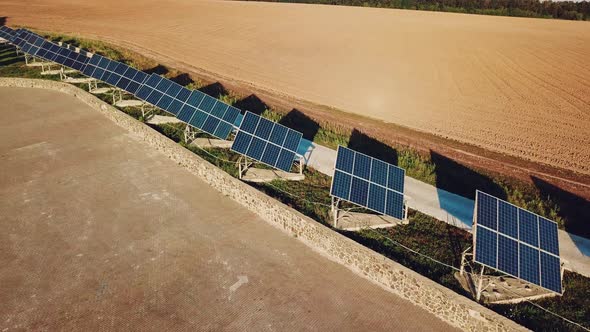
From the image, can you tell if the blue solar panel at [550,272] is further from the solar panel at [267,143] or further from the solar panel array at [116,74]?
the solar panel array at [116,74]

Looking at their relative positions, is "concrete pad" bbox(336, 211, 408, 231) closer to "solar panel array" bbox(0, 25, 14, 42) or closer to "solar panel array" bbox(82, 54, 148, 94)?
"solar panel array" bbox(82, 54, 148, 94)

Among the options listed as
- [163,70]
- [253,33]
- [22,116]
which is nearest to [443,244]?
[22,116]

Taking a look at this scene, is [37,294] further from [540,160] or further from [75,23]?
[75,23]

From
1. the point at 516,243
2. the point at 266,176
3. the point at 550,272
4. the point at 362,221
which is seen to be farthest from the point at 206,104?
the point at 550,272

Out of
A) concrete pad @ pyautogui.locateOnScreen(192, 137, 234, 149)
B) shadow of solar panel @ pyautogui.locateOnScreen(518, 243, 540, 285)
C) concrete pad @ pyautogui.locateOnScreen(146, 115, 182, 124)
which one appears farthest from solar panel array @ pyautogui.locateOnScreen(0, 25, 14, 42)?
shadow of solar panel @ pyautogui.locateOnScreen(518, 243, 540, 285)

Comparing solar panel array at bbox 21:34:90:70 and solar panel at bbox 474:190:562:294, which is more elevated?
solar panel array at bbox 21:34:90:70

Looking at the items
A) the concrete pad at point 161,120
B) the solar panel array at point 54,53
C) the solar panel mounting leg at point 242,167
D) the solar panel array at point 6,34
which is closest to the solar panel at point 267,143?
the solar panel mounting leg at point 242,167
